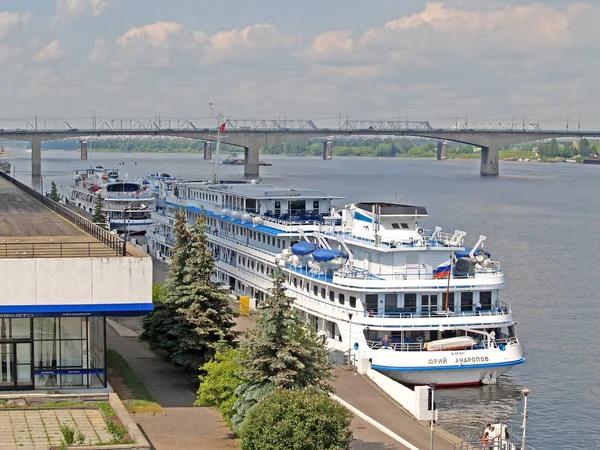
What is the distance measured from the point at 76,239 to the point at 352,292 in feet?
36.2

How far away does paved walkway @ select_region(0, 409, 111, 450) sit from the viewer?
24.3 meters

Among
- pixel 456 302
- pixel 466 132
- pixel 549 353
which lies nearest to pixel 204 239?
pixel 456 302

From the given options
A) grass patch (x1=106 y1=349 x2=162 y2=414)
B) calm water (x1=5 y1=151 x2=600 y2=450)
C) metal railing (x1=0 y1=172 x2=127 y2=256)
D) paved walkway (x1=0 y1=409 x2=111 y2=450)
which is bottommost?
calm water (x1=5 y1=151 x2=600 y2=450)

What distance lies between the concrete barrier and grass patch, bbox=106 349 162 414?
786cm

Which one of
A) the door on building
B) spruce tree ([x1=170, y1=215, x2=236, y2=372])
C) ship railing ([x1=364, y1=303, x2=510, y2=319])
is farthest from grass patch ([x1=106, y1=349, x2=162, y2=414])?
ship railing ([x1=364, y1=303, x2=510, y2=319])

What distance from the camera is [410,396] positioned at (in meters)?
33.5

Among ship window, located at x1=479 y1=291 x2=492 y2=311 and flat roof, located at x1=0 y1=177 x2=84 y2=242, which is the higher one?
flat roof, located at x1=0 y1=177 x2=84 y2=242

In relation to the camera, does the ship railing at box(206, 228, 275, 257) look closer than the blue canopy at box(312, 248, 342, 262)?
No

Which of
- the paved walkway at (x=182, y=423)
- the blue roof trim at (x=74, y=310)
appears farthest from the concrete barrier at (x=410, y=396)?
the blue roof trim at (x=74, y=310)

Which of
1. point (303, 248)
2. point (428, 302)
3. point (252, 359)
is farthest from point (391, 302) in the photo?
point (252, 359)

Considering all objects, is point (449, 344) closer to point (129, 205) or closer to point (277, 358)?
point (277, 358)

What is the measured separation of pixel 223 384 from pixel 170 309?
7.19 meters

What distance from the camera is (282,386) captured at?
26.9 m

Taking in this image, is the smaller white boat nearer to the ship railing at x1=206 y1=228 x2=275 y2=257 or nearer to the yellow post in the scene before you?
the yellow post
